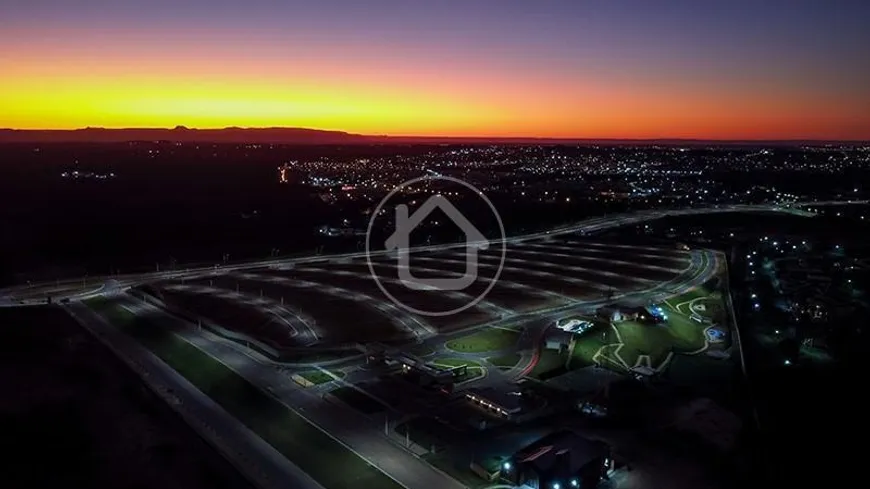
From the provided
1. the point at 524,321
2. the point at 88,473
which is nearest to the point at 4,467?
the point at 88,473

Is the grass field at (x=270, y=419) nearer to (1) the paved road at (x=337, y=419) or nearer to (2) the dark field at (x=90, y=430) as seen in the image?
(1) the paved road at (x=337, y=419)

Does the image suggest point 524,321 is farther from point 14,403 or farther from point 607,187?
point 607,187

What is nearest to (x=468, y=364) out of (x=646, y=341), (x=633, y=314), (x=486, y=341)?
(x=486, y=341)

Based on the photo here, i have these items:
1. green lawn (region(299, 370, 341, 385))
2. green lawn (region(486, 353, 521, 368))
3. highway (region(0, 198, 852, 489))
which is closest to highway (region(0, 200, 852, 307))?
highway (region(0, 198, 852, 489))

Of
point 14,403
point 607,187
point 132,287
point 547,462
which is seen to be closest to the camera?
point 547,462

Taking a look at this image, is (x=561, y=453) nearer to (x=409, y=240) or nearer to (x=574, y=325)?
(x=574, y=325)

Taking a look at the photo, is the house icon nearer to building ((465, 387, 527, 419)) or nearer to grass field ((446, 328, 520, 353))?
grass field ((446, 328, 520, 353))
